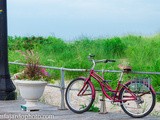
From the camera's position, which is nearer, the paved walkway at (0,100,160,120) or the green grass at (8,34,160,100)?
the paved walkway at (0,100,160,120)

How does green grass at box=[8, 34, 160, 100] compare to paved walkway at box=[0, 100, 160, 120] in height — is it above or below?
above

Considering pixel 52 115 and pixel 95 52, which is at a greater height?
pixel 95 52

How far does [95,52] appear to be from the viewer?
905 inches

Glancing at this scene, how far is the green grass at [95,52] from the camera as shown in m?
17.4

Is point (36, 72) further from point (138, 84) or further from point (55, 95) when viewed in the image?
point (55, 95)

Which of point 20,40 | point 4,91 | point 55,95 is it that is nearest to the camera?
point 4,91

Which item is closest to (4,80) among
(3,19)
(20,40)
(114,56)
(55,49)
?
(3,19)

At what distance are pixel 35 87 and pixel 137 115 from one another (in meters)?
2.17

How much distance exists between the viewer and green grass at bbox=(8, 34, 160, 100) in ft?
57.1

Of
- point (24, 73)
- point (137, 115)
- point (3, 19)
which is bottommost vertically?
point (137, 115)

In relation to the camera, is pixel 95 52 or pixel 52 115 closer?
pixel 52 115

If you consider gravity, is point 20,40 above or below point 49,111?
above

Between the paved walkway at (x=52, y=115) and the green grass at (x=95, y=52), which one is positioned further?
the green grass at (x=95, y=52)

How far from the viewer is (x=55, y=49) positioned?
25719 mm
